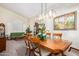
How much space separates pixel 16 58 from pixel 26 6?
3.00ft

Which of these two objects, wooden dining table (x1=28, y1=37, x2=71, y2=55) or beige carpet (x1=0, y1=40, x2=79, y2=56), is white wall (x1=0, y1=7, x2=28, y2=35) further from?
wooden dining table (x1=28, y1=37, x2=71, y2=55)

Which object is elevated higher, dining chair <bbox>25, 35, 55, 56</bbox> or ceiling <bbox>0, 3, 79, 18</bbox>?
ceiling <bbox>0, 3, 79, 18</bbox>

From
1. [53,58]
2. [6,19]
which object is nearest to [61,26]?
[53,58]

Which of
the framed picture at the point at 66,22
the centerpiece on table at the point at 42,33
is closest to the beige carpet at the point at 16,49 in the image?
the centerpiece on table at the point at 42,33

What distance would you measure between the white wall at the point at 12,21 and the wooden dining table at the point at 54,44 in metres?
0.31

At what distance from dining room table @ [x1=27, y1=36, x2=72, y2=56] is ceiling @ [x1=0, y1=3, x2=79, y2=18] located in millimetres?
438

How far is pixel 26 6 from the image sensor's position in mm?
2088

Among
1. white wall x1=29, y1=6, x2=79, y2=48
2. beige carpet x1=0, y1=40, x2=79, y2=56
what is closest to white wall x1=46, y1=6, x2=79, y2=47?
white wall x1=29, y1=6, x2=79, y2=48

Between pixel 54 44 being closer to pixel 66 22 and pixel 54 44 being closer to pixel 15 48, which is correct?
pixel 66 22

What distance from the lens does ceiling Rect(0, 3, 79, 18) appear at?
206 cm

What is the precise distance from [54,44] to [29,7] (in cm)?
77

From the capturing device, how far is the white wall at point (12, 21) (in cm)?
206

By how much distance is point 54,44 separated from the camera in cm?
209

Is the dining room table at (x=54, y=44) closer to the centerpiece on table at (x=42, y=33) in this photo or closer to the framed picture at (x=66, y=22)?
the centerpiece on table at (x=42, y=33)
